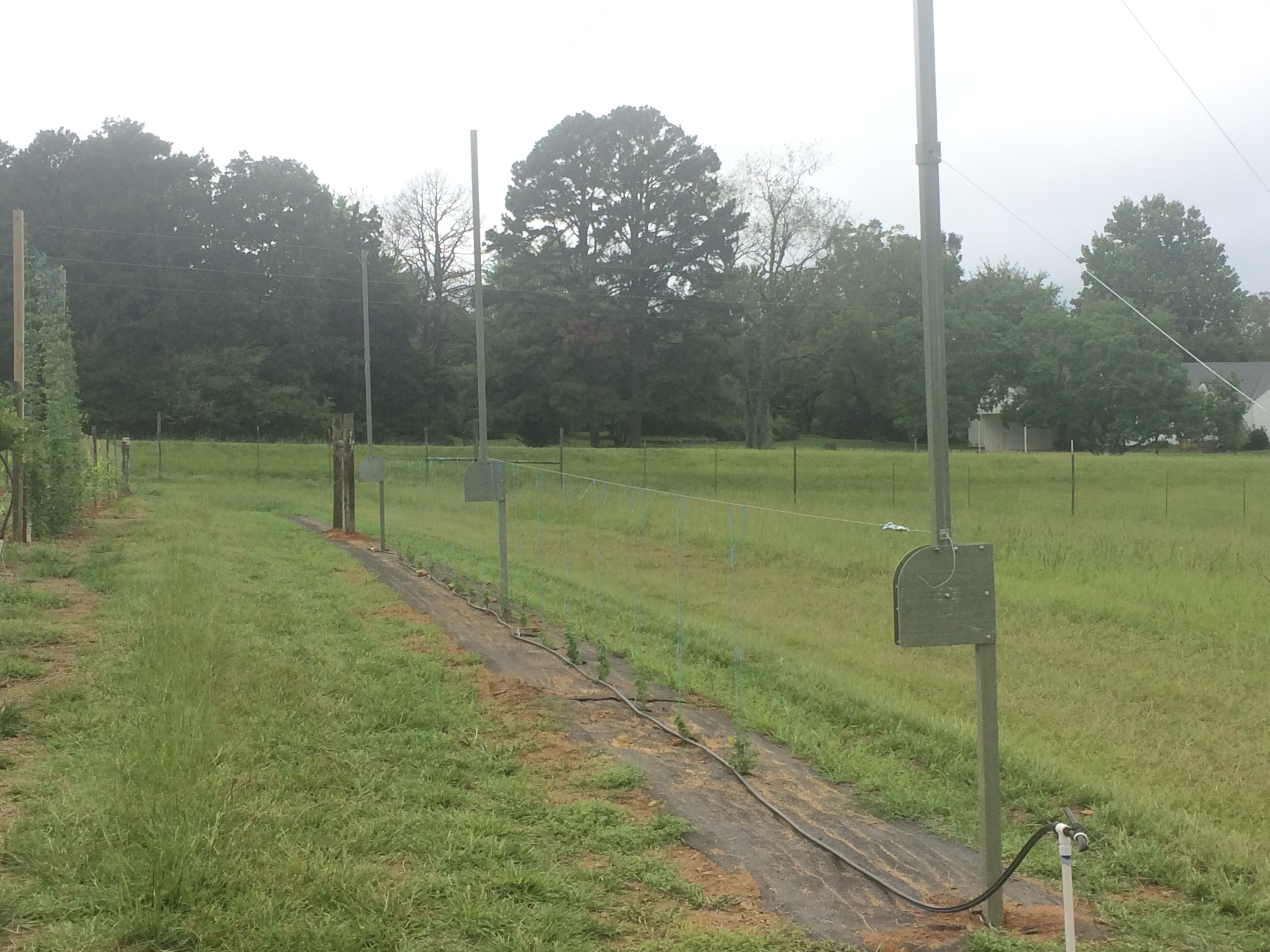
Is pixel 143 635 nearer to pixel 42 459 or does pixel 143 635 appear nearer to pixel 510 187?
pixel 42 459

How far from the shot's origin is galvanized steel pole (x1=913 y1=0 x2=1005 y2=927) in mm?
4066

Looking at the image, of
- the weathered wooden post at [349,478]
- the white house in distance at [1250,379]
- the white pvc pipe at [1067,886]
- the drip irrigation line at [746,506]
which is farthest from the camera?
the white house in distance at [1250,379]

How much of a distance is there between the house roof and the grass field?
25.6 meters

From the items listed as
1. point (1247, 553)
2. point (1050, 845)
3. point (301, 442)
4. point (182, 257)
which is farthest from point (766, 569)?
point (182, 257)

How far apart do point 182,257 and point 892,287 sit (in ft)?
94.0

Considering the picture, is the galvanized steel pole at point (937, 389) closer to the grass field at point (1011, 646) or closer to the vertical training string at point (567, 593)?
the grass field at point (1011, 646)

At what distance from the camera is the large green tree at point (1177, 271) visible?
53031mm

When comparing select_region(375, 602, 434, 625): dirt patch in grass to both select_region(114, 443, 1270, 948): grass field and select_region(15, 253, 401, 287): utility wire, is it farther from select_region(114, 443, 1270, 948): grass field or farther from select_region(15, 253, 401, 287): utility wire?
select_region(15, 253, 401, 287): utility wire

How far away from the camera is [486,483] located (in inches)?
407

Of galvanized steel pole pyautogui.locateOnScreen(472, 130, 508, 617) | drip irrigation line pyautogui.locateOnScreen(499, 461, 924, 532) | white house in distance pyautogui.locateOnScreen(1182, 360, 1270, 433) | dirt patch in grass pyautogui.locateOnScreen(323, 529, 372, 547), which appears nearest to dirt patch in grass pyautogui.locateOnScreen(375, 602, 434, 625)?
galvanized steel pole pyautogui.locateOnScreen(472, 130, 508, 617)

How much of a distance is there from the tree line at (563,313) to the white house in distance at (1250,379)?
2.94 m

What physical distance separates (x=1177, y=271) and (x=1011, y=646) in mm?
57076

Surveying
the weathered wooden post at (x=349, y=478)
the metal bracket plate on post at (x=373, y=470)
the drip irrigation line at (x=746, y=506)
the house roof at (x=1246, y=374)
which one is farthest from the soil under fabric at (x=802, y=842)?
the house roof at (x=1246, y=374)

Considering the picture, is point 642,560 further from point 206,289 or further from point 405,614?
point 206,289
